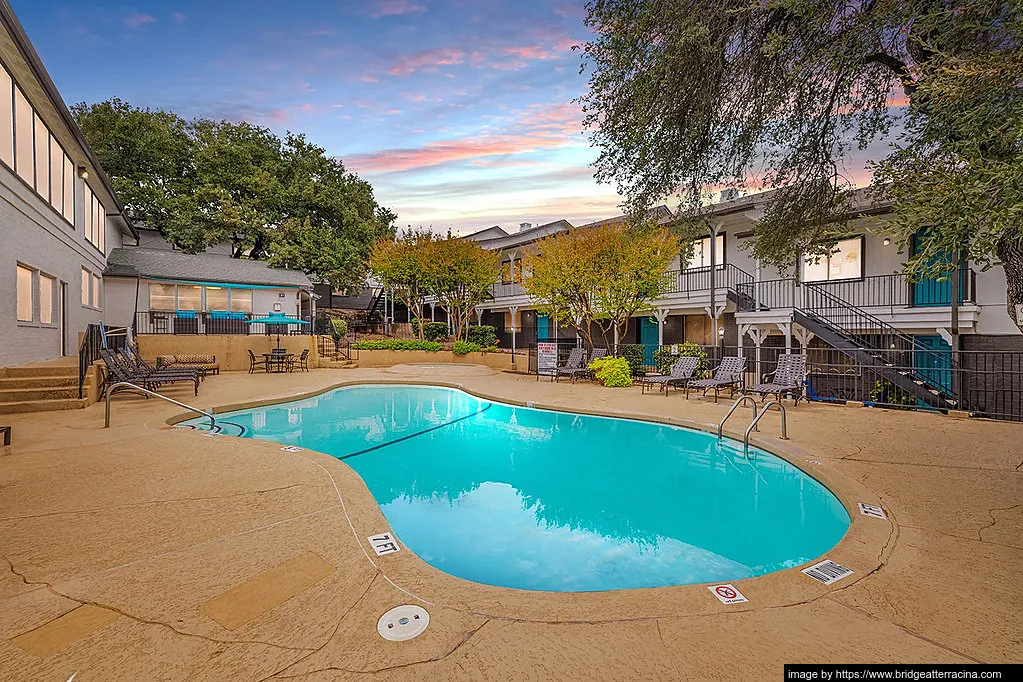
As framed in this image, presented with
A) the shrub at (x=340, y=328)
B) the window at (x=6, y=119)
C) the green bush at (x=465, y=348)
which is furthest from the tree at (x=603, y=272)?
the shrub at (x=340, y=328)

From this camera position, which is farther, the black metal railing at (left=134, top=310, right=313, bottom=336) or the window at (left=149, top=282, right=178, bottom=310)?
the window at (left=149, top=282, right=178, bottom=310)

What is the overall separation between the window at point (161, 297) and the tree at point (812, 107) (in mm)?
24176

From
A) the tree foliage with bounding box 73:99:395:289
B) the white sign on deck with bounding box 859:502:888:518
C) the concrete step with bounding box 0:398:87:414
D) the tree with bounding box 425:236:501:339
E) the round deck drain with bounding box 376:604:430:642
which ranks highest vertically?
the tree foliage with bounding box 73:99:395:289

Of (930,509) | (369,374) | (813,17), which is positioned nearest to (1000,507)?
(930,509)

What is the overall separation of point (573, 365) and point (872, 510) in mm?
12955

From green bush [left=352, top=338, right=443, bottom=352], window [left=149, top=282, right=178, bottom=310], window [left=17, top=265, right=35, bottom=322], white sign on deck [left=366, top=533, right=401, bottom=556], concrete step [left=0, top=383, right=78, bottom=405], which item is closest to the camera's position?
white sign on deck [left=366, top=533, right=401, bottom=556]

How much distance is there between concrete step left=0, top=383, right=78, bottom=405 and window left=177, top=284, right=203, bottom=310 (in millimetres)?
16073

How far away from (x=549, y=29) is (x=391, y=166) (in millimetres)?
12939

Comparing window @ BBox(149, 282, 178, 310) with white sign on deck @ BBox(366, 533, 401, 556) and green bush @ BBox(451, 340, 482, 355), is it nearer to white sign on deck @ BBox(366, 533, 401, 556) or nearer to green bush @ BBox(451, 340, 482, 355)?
green bush @ BBox(451, 340, 482, 355)

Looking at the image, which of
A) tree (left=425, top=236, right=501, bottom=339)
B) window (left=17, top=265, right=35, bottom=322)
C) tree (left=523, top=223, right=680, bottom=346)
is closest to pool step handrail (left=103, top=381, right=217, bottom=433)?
window (left=17, top=265, right=35, bottom=322)

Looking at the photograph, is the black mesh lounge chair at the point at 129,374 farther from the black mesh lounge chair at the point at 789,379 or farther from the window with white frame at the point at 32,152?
the black mesh lounge chair at the point at 789,379

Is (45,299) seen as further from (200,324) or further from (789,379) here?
(789,379)

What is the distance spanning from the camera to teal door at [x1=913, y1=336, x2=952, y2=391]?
1328 centimetres

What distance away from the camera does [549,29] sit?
29.7ft
